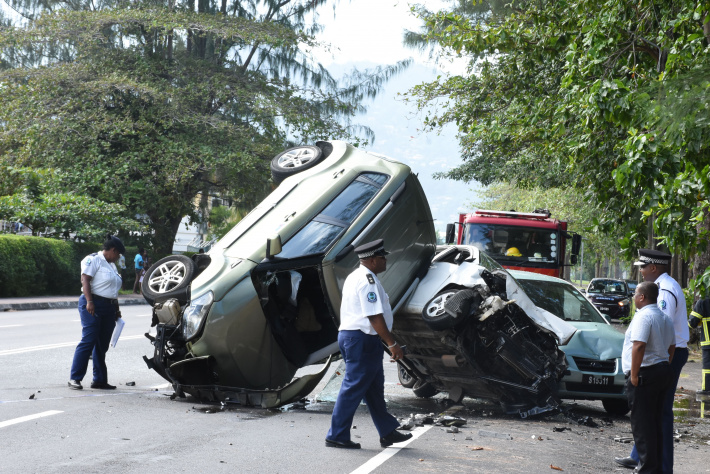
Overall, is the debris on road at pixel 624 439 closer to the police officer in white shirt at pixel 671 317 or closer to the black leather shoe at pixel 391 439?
the police officer in white shirt at pixel 671 317

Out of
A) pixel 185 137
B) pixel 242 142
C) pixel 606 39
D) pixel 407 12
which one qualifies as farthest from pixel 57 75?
pixel 606 39

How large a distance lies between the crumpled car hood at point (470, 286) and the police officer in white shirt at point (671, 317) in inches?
84.7

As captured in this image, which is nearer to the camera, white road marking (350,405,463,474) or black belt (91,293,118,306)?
white road marking (350,405,463,474)

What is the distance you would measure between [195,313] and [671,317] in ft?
14.2

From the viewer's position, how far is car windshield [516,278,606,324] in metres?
10.9

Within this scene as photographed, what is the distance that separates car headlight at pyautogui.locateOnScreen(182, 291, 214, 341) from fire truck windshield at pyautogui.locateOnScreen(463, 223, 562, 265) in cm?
1113

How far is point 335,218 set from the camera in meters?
8.86

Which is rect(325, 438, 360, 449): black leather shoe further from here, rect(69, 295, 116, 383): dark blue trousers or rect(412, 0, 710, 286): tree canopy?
rect(412, 0, 710, 286): tree canopy

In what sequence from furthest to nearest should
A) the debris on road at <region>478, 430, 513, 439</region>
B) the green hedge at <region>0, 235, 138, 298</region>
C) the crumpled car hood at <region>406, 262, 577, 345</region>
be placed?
1. the green hedge at <region>0, 235, 138, 298</region>
2. the crumpled car hood at <region>406, 262, 577, 345</region>
3. the debris on road at <region>478, 430, 513, 439</region>

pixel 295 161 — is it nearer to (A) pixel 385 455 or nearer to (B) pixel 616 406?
(A) pixel 385 455

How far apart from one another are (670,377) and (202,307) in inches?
168

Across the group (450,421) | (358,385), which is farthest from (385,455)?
(450,421)

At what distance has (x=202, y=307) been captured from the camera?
8312 mm

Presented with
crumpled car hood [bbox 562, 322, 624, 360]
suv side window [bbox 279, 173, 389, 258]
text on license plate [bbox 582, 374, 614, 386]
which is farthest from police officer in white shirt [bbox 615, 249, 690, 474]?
suv side window [bbox 279, 173, 389, 258]
